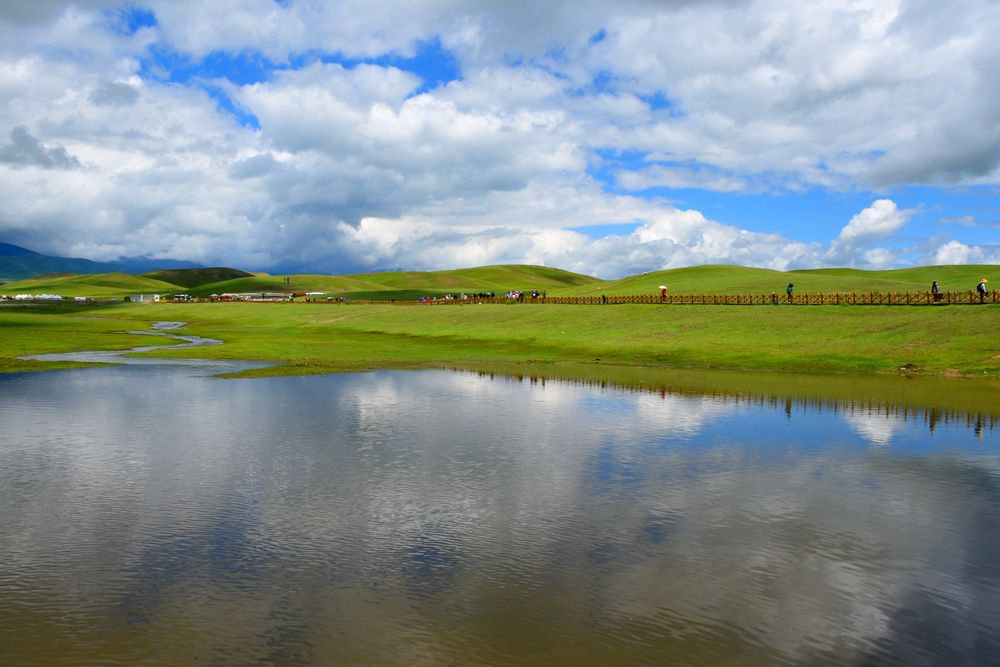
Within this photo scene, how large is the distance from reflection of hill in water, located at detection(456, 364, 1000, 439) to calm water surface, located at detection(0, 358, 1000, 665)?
18.9 ft

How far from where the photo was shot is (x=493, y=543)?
18266mm

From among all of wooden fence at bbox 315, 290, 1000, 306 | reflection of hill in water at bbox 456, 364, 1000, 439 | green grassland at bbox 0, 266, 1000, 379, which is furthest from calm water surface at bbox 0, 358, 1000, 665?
wooden fence at bbox 315, 290, 1000, 306

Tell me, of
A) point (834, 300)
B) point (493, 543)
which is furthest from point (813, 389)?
point (834, 300)

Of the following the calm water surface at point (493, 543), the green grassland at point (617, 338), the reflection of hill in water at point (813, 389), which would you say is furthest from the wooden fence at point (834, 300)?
the calm water surface at point (493, 543)

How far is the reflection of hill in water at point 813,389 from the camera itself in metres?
40.3

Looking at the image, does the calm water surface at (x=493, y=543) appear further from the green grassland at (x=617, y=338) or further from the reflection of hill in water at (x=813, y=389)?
the green grassland at (x=617, y=338)

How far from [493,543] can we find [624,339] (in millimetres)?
70305

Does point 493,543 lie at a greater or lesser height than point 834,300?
lesser

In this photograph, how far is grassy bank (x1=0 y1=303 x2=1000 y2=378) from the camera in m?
64.8

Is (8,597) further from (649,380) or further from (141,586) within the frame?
(649,380)

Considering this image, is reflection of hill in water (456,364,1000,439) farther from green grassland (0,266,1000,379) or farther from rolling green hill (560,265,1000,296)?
rolling green hill (560,265,1000,296)

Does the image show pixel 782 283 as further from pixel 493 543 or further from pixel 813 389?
pixel 493 543

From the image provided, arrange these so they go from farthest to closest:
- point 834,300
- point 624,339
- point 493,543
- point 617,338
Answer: point 834,300 → point 617,338 → point 624,339 → point 493,543

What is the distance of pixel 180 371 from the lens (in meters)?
57.7
